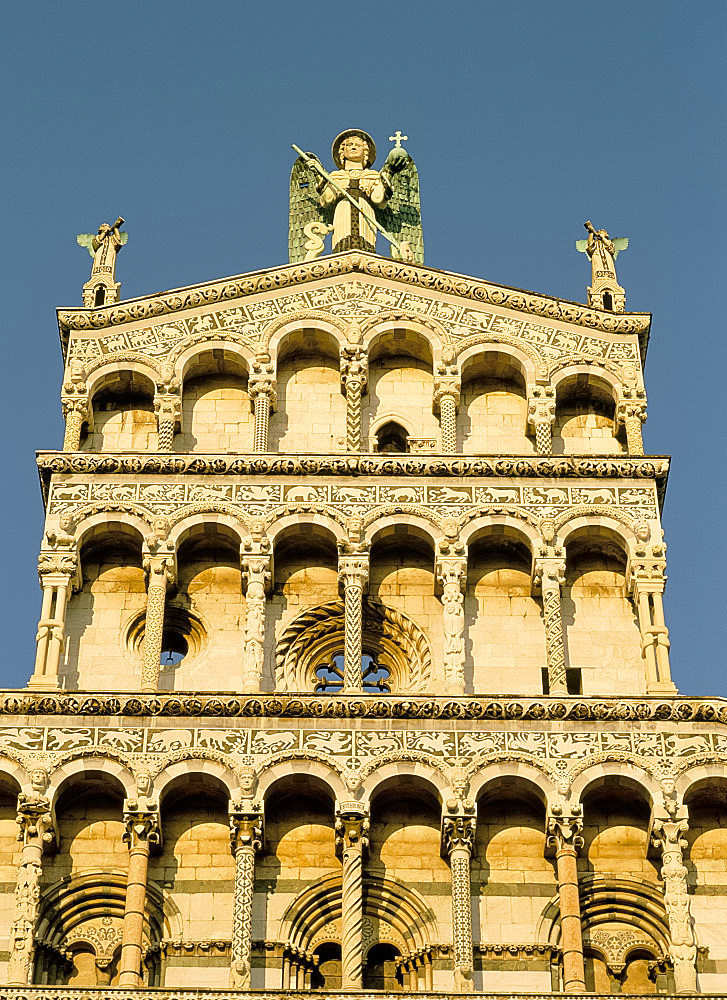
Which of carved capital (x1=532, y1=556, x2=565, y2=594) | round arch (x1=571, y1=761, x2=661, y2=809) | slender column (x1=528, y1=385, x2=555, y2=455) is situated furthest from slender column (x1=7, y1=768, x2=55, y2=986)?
slender column (x1=528, y1=385, x2=555, y2=455)

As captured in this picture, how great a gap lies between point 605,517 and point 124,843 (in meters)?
5.83

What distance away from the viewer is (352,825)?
23891 mm

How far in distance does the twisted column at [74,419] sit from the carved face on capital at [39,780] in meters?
4.25

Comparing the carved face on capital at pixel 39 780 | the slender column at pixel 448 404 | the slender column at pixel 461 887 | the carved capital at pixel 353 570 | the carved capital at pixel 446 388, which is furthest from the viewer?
the carved capital at pixel 446 388

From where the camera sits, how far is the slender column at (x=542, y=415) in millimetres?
27328

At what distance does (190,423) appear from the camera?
91.9ft

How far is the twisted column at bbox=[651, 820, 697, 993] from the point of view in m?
23.0

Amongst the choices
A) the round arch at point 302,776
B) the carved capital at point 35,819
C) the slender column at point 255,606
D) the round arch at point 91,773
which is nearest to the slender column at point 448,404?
the slender column at point 255,606

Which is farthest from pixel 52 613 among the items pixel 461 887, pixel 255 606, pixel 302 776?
pixel 461 887

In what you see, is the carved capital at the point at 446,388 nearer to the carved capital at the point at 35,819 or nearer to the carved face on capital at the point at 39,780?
the carved face on capital at the point at 39,780

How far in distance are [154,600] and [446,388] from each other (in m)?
4.20

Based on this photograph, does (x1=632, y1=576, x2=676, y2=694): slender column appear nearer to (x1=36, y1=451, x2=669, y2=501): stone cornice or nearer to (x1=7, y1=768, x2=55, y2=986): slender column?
(x1=36, y1=451, x2=669, y2=501): stone cornice

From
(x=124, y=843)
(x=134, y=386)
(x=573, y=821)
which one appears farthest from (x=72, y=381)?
(x=573, y=821)

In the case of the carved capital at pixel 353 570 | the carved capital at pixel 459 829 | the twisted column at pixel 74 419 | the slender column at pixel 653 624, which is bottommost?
the carved capital at pixel 459 829
